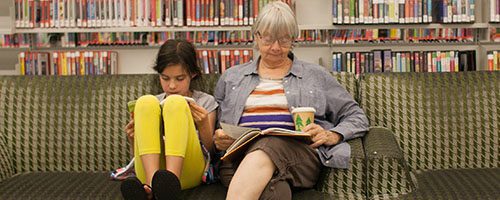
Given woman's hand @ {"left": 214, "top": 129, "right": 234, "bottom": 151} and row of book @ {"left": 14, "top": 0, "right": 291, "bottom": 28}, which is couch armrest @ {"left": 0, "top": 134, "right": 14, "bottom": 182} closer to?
woman's hand @ {"left": 214, "top": 129, "right": 234, "bottom": 151}

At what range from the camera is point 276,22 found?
266cm

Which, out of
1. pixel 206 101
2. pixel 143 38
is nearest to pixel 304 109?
pixel 206 101

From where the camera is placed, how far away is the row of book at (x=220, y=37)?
4.72 m

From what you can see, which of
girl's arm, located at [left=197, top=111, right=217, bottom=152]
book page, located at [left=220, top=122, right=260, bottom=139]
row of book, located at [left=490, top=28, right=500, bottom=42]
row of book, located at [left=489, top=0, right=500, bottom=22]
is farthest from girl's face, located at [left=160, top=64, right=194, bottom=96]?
row of book, located at [left=490, top=28, right=500, bottom=42]

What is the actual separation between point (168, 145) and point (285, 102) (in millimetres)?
527

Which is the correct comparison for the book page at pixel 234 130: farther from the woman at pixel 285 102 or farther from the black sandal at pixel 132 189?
the black sandal at pixel 132 189

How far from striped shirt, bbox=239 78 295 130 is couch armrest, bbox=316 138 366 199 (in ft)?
1.06

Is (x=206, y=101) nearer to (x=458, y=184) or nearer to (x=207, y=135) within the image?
(x=207, y=135)

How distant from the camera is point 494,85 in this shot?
9.32ft

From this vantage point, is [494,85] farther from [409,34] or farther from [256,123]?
[409,34]

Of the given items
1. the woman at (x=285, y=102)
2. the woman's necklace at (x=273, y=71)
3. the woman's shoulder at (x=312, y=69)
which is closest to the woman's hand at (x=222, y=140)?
the woman at (x=285, y=102)

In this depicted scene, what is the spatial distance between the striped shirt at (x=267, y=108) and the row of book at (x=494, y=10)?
2.29 metres

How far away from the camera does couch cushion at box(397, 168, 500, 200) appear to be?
2301 millimetres

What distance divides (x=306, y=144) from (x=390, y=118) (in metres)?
0.51
